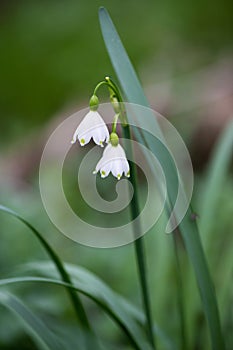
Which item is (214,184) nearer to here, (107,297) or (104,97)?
(107,297)

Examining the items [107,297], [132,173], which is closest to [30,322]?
[107,297]

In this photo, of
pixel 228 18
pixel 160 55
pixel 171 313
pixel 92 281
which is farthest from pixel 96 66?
pixel 92 281

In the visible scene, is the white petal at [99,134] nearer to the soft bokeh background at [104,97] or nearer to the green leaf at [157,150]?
the green leaf at [157,150]

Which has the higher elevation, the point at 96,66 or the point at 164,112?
the point at 96,66

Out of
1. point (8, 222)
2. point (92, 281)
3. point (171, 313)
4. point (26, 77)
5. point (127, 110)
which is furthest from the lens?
point (26, 77)

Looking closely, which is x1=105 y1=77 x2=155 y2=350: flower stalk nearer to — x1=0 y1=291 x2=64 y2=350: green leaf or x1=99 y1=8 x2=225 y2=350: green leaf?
x1=99 y1=8 x2=225 y2=350: green leaf

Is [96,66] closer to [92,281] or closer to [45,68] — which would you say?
[45,68]

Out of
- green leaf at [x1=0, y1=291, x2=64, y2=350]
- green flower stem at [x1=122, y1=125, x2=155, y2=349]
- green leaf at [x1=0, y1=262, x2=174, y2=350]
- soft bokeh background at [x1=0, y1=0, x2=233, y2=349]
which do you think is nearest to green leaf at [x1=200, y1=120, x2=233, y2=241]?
soft bokeh background at [x1=0, y1=0, x2=233, y2=349]
